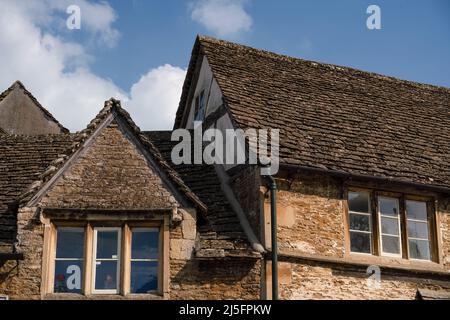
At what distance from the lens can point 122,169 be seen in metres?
13.1

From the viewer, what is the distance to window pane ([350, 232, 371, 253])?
45.2ft

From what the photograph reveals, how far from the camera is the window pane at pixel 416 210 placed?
47.4 feet

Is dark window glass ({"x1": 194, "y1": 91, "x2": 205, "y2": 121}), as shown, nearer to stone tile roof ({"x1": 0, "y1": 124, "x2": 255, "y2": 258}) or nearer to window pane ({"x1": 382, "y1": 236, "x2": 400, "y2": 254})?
stone tile roof ({"x1": 0, "y1": 124, "x2": 255, "y2": 258})

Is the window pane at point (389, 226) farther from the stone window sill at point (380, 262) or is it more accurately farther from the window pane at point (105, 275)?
the window pane at point (105, 275)

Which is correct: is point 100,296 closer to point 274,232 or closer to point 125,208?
point 125,208

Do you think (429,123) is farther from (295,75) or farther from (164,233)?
(164,233)

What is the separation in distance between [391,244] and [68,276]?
6218mm

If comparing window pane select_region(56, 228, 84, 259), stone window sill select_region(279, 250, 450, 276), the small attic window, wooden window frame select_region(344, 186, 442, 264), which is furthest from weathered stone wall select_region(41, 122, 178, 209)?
the small attic window

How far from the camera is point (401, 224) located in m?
14.2

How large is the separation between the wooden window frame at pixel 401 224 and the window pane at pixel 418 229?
0.09 m

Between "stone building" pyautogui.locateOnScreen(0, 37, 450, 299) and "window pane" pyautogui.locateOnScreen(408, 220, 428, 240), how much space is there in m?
0.02

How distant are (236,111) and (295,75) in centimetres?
381

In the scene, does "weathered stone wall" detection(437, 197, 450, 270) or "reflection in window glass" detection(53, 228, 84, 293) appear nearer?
"reflection in window glass" detection(53, 228, 84, 293)

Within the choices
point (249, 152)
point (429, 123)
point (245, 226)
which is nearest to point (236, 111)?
point (249, 152)
